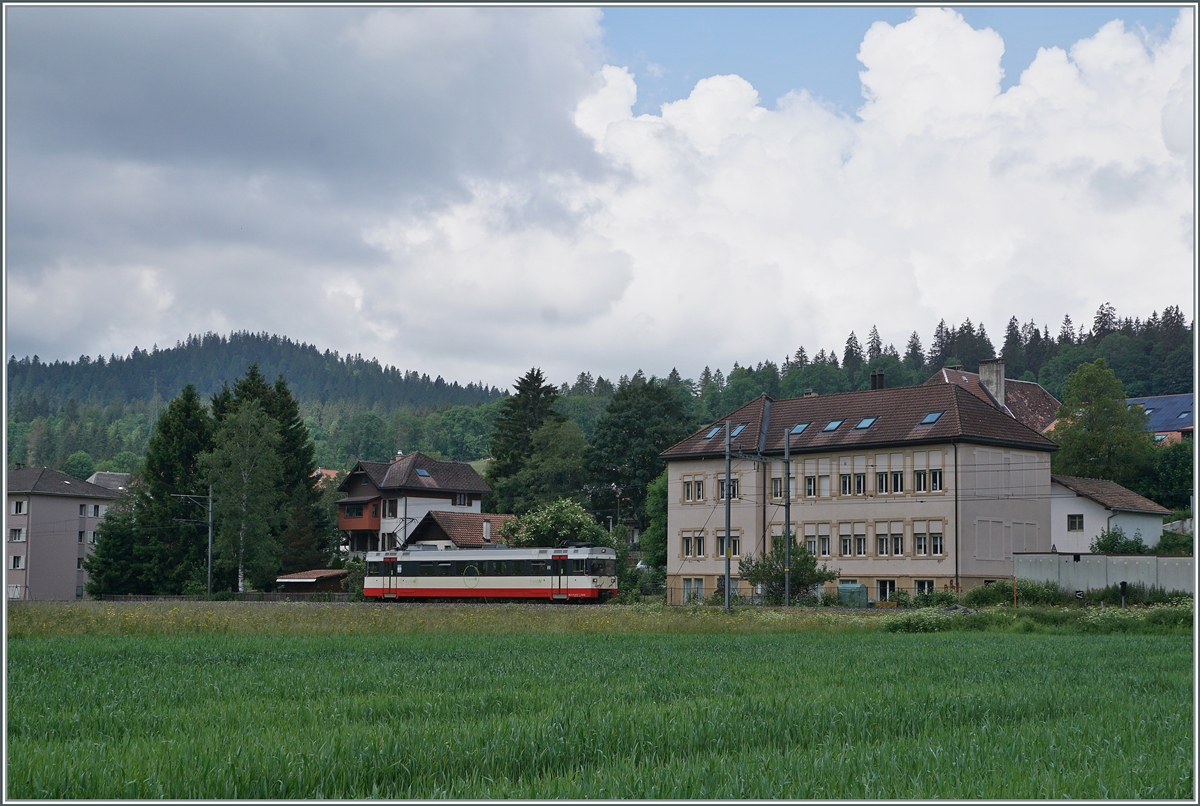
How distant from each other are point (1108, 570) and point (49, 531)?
86.4m

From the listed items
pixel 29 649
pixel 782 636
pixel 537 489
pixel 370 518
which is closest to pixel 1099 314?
pixel 537 489

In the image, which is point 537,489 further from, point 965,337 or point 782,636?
point 965,337

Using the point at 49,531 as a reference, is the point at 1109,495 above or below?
above

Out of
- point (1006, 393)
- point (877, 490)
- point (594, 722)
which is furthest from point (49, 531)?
point (594, 722)

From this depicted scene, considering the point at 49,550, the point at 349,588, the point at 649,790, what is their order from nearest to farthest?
1. the point at 649,790
2. the point at 349,588
3. the point at 49,550

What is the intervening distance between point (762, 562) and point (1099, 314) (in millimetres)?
133058

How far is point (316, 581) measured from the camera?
82438mm

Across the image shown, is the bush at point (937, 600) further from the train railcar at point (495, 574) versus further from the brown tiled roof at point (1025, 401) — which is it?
the brown tiled roof at point (1025, 401)

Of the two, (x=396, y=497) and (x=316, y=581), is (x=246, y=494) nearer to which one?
(x=316, y=581)

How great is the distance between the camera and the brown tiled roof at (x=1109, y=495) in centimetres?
6838

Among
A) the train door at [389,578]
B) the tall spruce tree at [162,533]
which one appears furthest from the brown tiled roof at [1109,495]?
the tall spruce tree at [162,533]

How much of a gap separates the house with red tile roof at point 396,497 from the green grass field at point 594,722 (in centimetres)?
7543

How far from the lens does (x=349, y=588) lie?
3061 inches

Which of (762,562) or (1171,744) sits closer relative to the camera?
(1171,744)
